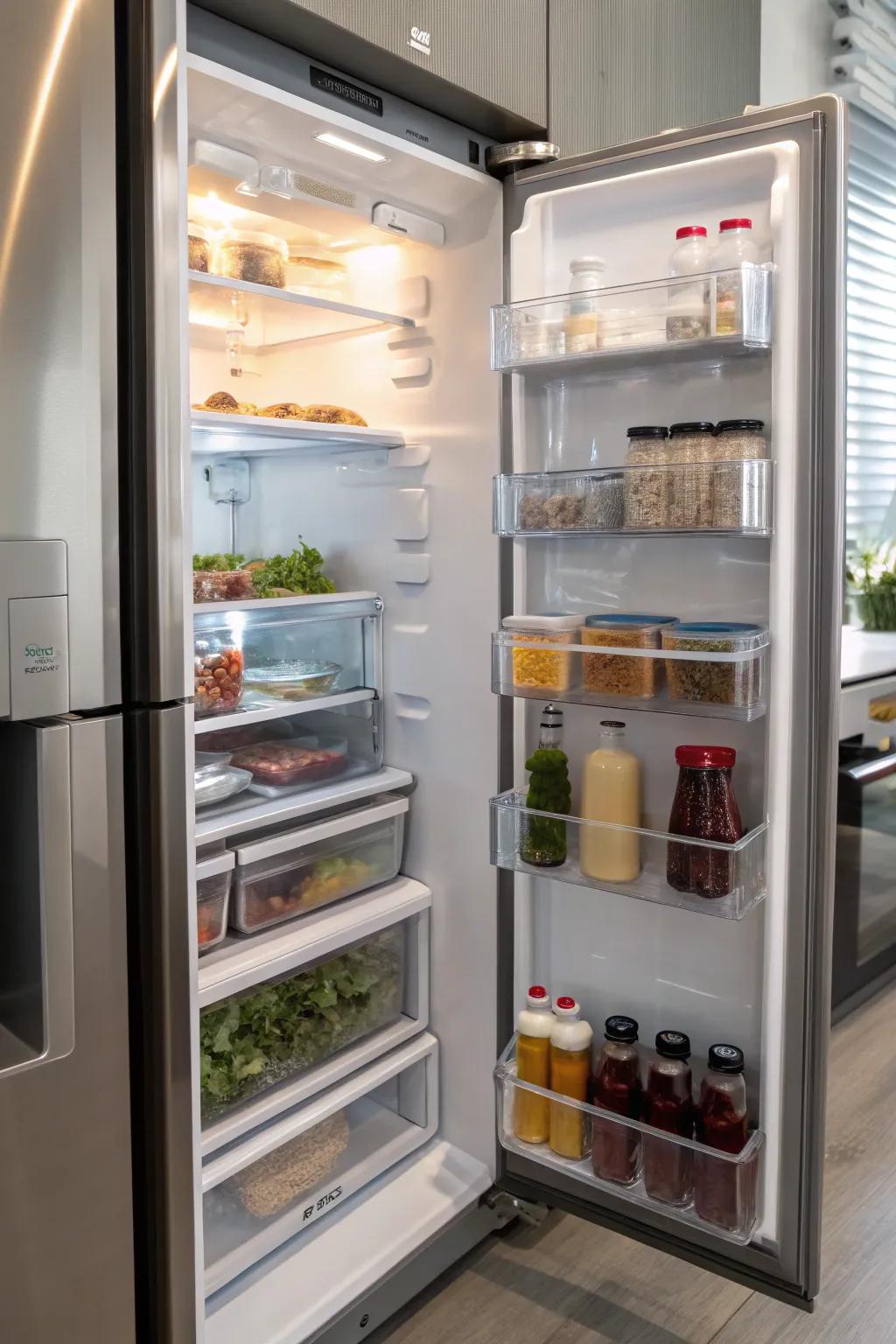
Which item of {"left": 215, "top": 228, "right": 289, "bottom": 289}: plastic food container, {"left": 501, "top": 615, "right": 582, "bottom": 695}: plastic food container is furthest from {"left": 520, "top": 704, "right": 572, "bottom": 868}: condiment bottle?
{"left": 215, "top": 228, "right": 289, "bottom": 289}: plastic food container

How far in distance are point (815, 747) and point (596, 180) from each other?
839 millimetres

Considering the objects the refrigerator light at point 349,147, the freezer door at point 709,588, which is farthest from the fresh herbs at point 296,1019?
the refrigerator light at point 349,147

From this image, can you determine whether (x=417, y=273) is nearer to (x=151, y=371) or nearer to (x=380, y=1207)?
(x=151, y=371)

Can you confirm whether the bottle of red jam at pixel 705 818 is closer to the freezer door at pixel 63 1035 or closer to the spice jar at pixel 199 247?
the freezer door at pixel 63 1035

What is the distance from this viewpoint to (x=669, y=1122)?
145cm

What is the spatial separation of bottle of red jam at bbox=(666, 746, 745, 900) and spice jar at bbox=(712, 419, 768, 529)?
307mm

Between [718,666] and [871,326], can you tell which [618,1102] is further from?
[871,326]

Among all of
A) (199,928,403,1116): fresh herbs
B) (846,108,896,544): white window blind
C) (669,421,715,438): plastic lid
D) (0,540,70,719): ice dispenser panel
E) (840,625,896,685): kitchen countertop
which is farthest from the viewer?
(846,108,896,544): white window blind

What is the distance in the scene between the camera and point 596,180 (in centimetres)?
145

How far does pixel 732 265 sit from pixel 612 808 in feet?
2.48

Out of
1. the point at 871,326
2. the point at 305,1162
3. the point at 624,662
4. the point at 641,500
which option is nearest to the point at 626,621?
the point at 624,662

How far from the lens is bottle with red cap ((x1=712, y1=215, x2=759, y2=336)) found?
1.27 meters

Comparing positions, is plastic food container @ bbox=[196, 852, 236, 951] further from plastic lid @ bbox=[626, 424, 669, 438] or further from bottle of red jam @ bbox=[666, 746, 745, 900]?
plastic lid @ bbox=[626, 424, 669, 438]

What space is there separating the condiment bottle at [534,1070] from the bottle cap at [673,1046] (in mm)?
180
